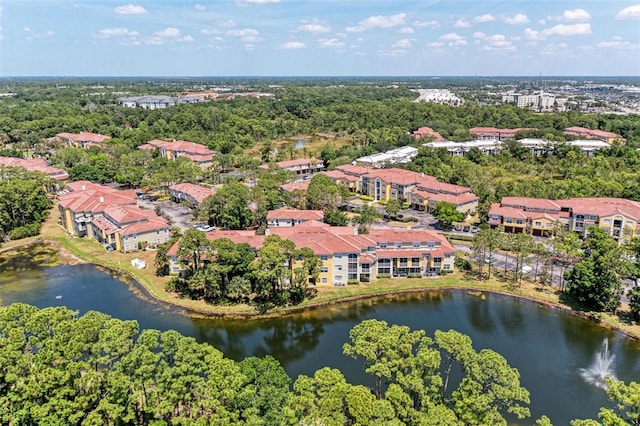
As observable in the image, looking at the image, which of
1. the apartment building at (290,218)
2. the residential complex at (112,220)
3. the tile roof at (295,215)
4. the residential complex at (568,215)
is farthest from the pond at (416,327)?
the residential complex at (568,215)

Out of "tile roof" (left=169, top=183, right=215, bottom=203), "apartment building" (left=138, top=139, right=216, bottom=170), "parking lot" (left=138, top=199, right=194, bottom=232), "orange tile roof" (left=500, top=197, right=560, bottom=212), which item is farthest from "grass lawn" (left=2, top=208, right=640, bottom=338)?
"apartment building" (left=138, top=139, right=216, bottom=170)

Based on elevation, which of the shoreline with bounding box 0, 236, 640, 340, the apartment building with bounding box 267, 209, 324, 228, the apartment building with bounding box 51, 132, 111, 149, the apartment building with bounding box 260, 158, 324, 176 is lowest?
the shoreline with bounding box 0, 236, 640, 340

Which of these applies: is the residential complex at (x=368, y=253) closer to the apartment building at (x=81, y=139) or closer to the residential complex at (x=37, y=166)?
the residential complex at (x=37, y=166)

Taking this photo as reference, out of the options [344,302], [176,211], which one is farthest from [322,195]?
[344,302]

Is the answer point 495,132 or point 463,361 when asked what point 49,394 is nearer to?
point 463,361

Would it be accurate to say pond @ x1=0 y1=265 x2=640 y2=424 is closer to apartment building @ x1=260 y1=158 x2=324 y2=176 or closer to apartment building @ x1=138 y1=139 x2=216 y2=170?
apartment building @ x1=260 y1=158 x2=324 y2=176
